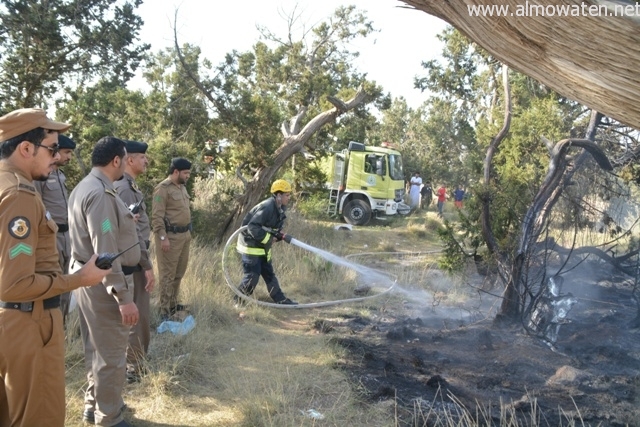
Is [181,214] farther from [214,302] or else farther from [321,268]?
[321,268]

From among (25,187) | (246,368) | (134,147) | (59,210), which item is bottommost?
(246,368)

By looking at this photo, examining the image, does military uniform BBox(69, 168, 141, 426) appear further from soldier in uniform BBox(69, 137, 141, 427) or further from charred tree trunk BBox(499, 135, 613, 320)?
charred tree trunk BBox(499, 135, 613, 320)

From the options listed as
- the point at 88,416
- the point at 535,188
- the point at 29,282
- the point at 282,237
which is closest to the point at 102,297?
the point at 88,416

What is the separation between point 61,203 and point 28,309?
2.70 m

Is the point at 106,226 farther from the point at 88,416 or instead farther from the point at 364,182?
the point at 364,182

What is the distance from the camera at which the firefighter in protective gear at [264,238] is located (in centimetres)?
664

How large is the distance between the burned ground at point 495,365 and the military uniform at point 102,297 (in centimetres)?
199

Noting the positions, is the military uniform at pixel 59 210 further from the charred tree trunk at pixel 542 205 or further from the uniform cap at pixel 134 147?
the charred tree trunk at pixel 542 205

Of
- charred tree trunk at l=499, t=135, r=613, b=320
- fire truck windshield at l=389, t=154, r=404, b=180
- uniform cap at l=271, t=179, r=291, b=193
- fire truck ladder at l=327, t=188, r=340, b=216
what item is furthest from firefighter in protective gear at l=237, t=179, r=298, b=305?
fire truck windshield at l=389, t=154, r=404, b=180

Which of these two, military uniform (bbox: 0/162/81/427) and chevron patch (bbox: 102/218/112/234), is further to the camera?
chevron patch (bbox: 102/218/112/234)

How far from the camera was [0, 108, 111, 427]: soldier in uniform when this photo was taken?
2252mm

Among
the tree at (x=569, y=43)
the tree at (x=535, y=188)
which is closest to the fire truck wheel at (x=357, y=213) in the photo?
the tree at (x=535, y=188)

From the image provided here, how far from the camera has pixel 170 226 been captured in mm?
5676

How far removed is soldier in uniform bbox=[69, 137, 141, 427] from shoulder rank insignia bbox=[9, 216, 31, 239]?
89 cm
